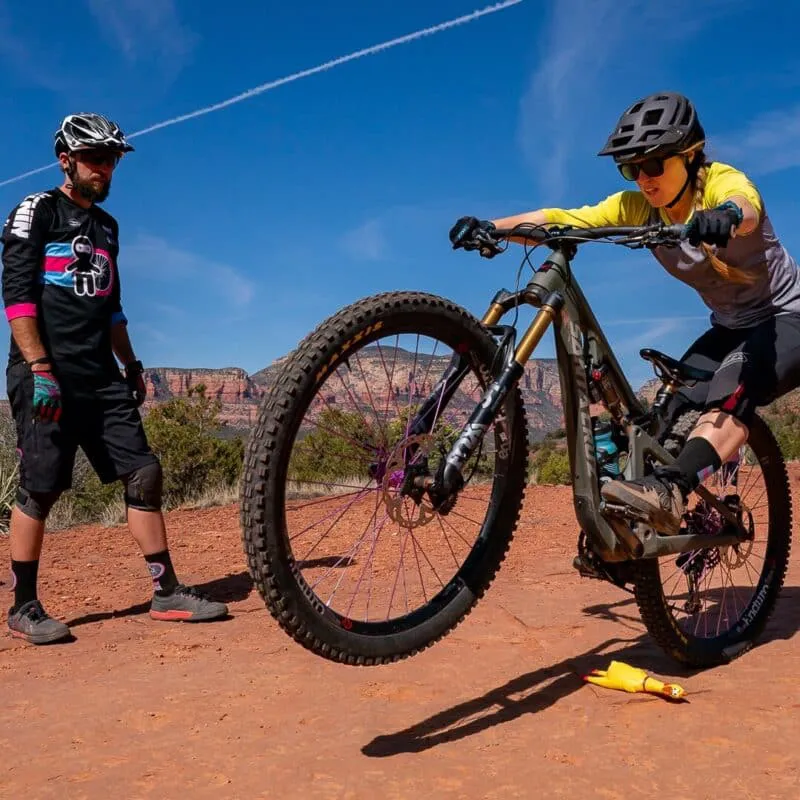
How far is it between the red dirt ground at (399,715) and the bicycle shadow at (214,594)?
0.05 metres

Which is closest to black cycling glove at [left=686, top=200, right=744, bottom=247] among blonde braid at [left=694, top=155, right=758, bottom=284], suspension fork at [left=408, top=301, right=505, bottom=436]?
blonde braid at [left=694, top=155, right=758, bottom=284]

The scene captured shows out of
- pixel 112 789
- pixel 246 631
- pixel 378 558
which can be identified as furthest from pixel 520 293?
pixel 378 558

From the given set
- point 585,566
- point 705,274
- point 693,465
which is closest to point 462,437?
point 585,566

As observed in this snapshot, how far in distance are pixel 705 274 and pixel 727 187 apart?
493 mm

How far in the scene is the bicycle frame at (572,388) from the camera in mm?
3174

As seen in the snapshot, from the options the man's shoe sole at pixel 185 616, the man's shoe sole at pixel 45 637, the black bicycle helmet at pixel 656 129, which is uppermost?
the black bicycle helmet at pixel 656 129

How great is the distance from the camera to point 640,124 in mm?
3551

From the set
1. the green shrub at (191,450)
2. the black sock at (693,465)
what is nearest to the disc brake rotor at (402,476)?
the black sock at (693,465)

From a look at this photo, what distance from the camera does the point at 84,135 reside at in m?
4.80

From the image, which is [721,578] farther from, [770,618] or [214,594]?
[214,594]

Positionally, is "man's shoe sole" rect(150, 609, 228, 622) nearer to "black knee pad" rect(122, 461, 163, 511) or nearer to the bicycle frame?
"black knee pad" rect(122, 461, 163, 511)

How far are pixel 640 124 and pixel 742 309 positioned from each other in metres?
1.03

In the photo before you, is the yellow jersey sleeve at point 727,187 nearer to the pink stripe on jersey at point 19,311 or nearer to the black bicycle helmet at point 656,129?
the black bicycle helmet at point 656,129

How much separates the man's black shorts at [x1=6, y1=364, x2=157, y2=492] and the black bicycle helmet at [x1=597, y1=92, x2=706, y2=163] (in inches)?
119
